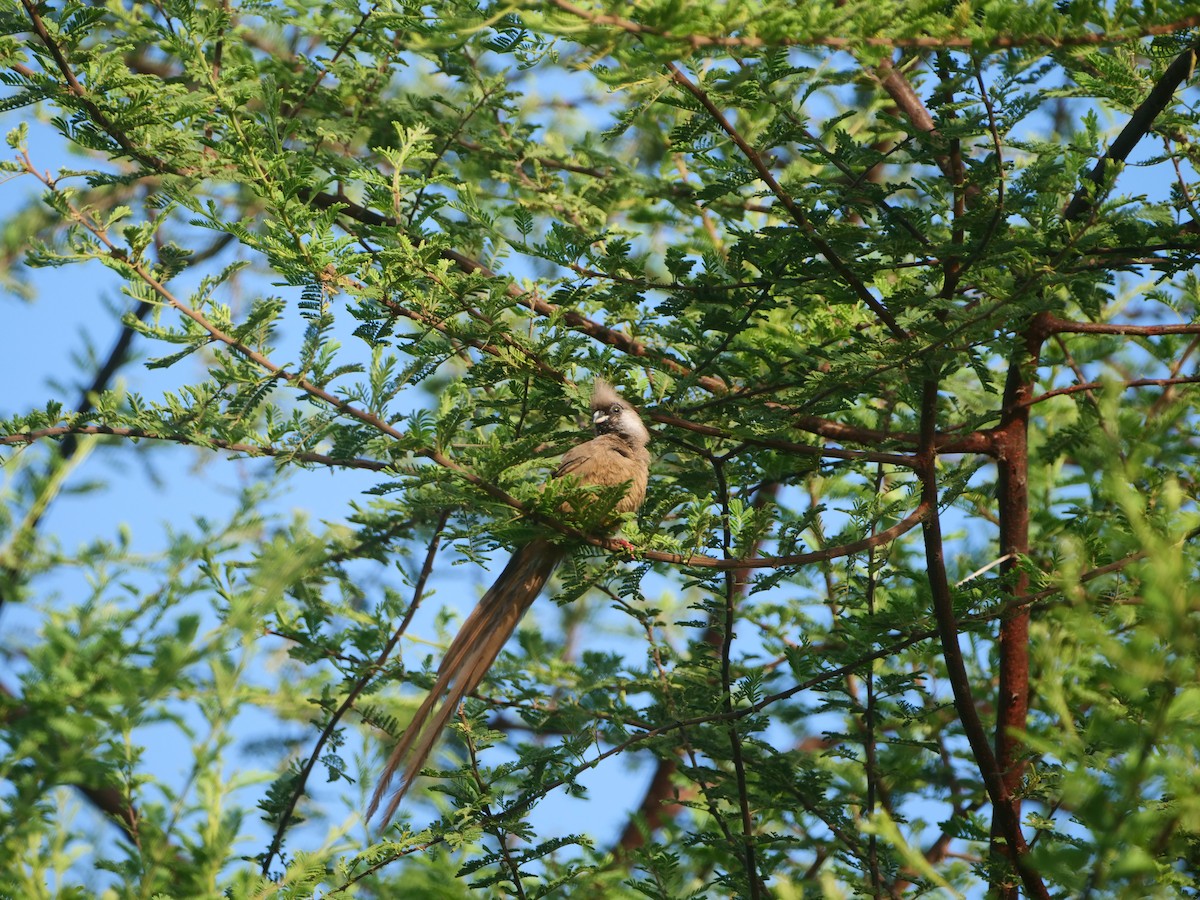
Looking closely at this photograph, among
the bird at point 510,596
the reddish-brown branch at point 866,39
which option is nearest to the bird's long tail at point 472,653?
the bird at point 510,596

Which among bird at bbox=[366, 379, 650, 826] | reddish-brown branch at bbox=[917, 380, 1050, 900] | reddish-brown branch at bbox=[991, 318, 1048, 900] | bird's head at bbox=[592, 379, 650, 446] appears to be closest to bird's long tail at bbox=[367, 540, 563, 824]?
bird at bbox=[366, 379, 650, 826]

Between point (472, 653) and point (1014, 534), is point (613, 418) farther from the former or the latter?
point (1014, 534)

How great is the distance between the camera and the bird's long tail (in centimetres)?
365

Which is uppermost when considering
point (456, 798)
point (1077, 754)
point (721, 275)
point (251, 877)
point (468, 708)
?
point (721, 275)

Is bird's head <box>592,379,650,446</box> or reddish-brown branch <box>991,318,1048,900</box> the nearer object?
reddish-brown branch <box>991,318,1048,900</box>

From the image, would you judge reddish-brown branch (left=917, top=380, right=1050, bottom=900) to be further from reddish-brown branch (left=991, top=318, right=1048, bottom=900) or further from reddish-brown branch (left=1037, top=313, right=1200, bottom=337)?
reddish-brown branch (left=1037, top=313, right=1200, bottom=337)

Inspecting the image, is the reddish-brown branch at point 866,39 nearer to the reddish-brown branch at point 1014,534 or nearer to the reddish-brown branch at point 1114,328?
the reddish-brown branch at point 1114,328

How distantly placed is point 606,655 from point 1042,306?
8.32 ft

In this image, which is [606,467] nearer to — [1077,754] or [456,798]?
[456,798]

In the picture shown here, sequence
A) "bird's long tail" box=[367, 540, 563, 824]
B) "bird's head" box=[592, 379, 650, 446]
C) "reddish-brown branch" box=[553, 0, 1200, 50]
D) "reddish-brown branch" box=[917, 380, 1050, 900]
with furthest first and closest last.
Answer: "bird's head" box=[592, 379, 650, 446] < "bird's long tail" box=[367, 540, 563, 824] < "reddish-brown branch" box=[917, 380, 1050, 900] < "reddish-brown branch" box=[553, 0, 1200, 50]

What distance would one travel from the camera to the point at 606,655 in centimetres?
463

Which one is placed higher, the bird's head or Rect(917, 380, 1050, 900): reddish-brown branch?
the bird's head

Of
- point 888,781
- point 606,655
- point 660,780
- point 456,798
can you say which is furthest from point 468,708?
point 660,780

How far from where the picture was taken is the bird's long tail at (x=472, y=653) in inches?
144
